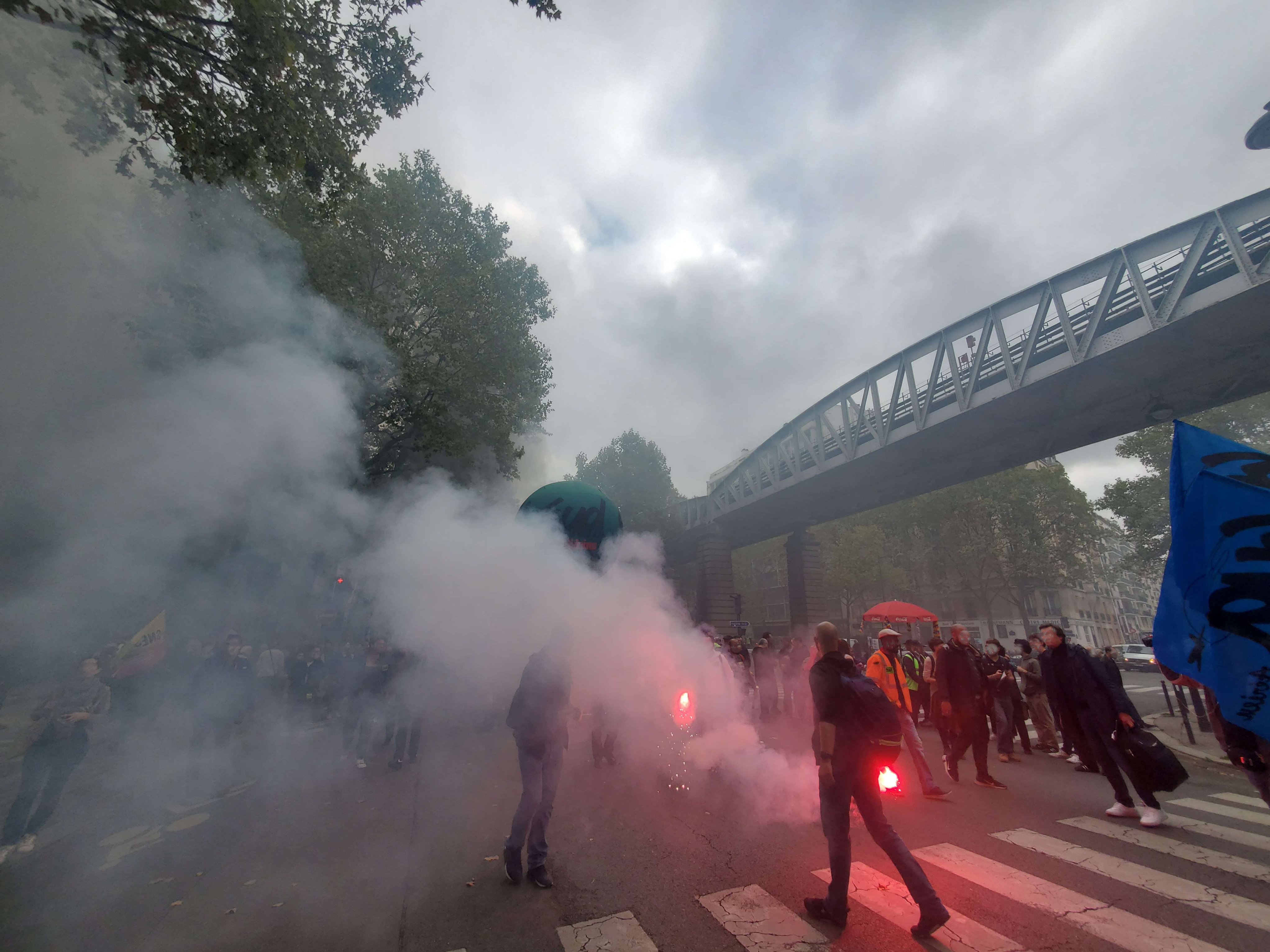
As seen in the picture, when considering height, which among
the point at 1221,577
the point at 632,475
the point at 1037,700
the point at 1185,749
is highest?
the point at 632,475

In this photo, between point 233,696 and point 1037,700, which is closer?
point 233,696

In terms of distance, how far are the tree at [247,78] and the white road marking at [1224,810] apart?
30.2ft

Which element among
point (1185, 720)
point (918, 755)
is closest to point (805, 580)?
point (1185, 720)

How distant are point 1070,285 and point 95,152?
63.7 feet

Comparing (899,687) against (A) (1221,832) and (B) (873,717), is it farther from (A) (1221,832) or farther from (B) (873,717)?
(B) (873,717)

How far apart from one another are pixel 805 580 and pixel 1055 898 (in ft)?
78.6

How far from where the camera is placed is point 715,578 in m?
27.9

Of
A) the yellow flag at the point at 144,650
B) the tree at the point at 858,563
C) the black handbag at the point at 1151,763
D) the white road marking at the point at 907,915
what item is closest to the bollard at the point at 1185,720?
the black handbag at the point at 1151,763

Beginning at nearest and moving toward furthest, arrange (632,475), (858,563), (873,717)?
(873,717)
(858,563)
(632,475)

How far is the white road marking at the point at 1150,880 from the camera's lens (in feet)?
9.43

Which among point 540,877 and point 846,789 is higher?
point 846,789

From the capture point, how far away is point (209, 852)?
426cm

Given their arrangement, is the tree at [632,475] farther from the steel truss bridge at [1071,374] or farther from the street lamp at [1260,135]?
the street lamp at [1260,135]

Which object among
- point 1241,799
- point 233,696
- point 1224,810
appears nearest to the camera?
point 1224,810
